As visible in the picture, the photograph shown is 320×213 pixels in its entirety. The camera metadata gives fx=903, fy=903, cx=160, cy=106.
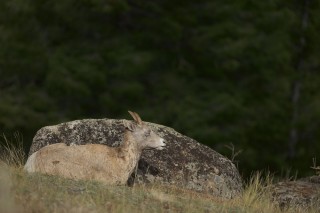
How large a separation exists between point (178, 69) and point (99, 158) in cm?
1213

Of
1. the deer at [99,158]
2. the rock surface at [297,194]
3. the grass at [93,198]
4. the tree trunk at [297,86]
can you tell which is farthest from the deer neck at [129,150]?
the tree trunk at [297,86]

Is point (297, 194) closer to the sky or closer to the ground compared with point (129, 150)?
closer to the ground

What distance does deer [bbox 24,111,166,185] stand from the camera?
10.4 m

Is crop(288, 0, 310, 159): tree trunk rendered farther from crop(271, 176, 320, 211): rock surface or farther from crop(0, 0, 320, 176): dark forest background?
crop(271, 176, 320, 211): rock surface

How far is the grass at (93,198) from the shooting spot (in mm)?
7590

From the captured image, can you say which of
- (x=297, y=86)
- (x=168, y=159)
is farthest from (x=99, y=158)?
(x=297, y=86)

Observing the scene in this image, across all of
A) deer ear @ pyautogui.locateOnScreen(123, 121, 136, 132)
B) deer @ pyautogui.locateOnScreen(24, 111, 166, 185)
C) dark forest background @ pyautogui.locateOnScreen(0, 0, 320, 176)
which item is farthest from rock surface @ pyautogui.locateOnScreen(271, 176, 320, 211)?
dark forest background @ pyautogui.locateOnScreen(0, 0, 320, 176)

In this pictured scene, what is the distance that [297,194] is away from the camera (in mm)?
12016

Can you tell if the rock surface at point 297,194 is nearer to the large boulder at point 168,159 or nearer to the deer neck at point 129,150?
the large boulder at point 168,159

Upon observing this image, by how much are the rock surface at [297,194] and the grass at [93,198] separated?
0.88 meters

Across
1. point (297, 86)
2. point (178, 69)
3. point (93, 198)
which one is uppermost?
point (297, 86)

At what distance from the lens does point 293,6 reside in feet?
79.8

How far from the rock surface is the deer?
1831mm

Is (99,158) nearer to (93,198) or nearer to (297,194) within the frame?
(93,198)
